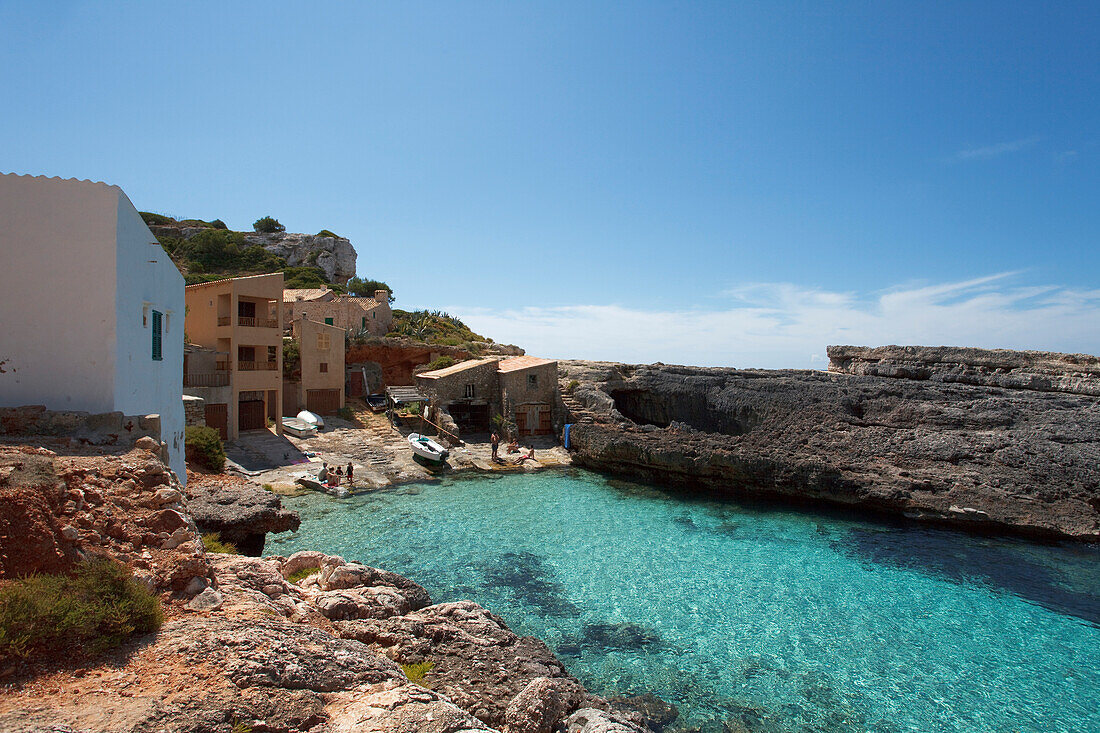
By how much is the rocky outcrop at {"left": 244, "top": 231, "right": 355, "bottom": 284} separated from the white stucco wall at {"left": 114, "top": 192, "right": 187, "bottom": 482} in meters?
52.4

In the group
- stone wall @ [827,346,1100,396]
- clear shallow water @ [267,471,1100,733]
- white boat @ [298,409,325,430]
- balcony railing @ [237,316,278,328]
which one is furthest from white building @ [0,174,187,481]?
stone wall @ [827,346,1100,396]

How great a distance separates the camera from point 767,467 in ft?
74.9

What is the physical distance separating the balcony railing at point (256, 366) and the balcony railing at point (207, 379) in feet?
4.70

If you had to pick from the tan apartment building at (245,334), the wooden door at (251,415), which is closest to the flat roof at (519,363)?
the tan apartment building at (245,334)

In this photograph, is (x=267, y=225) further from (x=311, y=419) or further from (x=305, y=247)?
(x=311, y=419)

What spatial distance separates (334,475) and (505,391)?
1180 cm

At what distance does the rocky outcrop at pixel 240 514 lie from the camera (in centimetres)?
1076

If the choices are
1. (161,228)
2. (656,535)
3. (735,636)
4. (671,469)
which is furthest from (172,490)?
(161,228)

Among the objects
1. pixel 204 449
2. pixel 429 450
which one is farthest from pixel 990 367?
pixel 204 449

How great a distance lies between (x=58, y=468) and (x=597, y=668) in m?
9.61

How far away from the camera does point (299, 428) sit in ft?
90.8

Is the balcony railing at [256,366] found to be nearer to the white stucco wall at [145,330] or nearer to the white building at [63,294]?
the white stucco wall at [145,330]

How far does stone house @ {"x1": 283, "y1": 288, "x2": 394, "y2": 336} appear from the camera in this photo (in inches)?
1575

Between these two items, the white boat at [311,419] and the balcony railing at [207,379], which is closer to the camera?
the balcony railing at [207,379]
